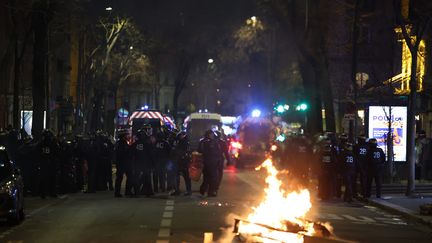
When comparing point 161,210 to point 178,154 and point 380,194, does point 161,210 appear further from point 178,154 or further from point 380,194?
point 380,194

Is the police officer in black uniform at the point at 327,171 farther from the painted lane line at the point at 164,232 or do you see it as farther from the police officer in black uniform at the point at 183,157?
the painted lane line at the point at 164,232

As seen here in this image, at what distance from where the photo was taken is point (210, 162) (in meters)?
21.5

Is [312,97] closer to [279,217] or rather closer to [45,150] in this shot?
[45,150]

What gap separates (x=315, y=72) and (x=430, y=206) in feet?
50.7

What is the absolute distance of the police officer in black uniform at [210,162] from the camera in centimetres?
2133

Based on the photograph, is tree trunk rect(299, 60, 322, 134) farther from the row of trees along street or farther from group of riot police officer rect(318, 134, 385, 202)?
group of riot police officer rect(318, 134, 385, 202)

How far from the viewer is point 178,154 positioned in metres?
21.9

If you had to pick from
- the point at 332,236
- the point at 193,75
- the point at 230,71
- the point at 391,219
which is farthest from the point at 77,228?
the point at 193,75

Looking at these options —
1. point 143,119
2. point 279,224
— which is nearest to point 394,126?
point 279,224

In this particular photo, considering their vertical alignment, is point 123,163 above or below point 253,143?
below

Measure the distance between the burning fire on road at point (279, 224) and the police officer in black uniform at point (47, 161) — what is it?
581 centimetres

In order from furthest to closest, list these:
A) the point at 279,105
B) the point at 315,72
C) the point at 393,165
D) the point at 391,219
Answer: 1. the point at 279,105
2. the point at 315,72
3. the point at 393,165
4. the point at 391,219

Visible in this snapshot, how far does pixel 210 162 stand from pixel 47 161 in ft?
14.8

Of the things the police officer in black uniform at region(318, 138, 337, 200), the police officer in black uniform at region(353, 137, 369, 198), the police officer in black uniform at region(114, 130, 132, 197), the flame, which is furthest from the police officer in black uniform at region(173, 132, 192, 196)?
the police officer in black uniform at region(353, 137, 369, 198)
